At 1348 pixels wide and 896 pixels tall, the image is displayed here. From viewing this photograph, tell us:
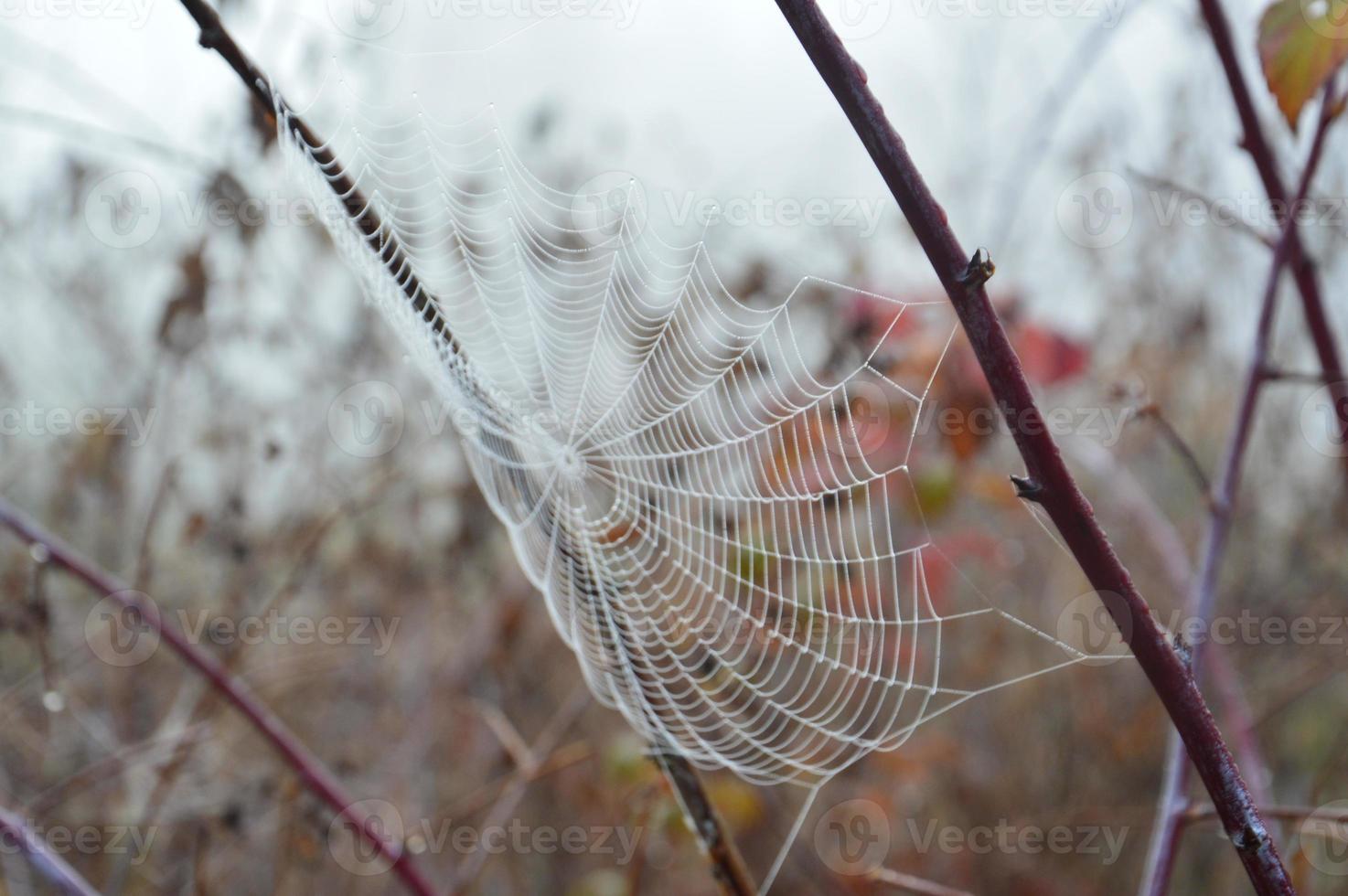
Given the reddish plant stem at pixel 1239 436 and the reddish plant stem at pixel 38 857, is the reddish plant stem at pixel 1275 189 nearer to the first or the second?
the reddish plant stem at pixel 1239 436

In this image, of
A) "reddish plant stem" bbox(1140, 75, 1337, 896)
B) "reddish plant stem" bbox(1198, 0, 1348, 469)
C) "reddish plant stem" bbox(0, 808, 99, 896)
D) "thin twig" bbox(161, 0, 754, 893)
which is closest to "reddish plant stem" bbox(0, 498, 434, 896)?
"reddish plant stem" bbox(0, 808, 99, 896)

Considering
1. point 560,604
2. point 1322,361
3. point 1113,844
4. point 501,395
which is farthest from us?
point 1113,844

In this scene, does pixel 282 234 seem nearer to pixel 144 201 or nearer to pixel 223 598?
pixel 144 201

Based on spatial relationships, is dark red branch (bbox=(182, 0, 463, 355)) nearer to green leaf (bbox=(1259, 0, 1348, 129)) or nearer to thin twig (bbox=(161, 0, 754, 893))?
thin twig (bbox=(161, 0, 754, 893))

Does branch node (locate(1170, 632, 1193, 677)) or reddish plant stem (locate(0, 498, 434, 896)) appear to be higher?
branch node (locate(1170, 632, 1193, 677))

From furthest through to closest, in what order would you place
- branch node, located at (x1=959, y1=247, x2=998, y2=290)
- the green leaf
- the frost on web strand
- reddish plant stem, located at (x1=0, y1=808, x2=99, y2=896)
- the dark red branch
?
the frost on web strand
reddish plant stem, located at (x1=0, y1=808, x2=99, y2=896)
the green leaf
the dark red branch
branch node, located at (x1=959, y1=247, x2=998, y2=290)

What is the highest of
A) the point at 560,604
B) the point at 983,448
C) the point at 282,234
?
the point at 282,234

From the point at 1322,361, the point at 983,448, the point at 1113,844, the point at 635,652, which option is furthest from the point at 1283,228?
the point at 1113,844
